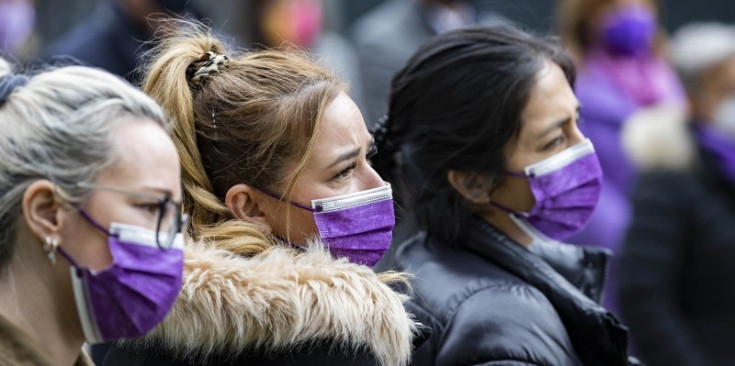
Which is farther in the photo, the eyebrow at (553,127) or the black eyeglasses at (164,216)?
the eyebrow at (553,127)

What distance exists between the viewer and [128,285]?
2.37m

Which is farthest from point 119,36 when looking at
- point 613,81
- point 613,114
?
point 613,81

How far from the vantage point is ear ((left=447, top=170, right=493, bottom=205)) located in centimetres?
355

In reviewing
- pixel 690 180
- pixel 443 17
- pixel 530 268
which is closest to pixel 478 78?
pixel 530 268

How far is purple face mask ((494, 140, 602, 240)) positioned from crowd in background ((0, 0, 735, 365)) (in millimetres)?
291

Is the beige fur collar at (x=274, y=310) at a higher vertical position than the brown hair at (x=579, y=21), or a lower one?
higher

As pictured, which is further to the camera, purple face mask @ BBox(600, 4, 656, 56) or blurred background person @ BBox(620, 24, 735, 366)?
purple face mask @ BBox(600, 4, 656, 56)

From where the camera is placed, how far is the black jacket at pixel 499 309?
3.02 meters

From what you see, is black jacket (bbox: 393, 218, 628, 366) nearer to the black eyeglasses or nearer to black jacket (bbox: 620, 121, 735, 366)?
the black eyeglasses

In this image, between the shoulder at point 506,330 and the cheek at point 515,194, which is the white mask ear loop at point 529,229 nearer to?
the cheek at point 515,194

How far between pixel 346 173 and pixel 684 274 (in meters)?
2.45

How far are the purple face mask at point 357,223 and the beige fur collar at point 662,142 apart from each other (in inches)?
95.5

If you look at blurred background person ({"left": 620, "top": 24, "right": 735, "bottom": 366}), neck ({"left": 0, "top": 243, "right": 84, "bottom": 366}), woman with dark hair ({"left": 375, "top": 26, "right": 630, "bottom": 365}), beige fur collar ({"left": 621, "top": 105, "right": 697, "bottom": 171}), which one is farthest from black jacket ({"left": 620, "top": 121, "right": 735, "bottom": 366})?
neck ({"left": 0, "top": 243, "right": 84, "bottom": 366})

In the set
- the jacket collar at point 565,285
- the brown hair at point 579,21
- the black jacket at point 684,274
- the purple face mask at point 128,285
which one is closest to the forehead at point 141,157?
the purple face mask at point 128,285
